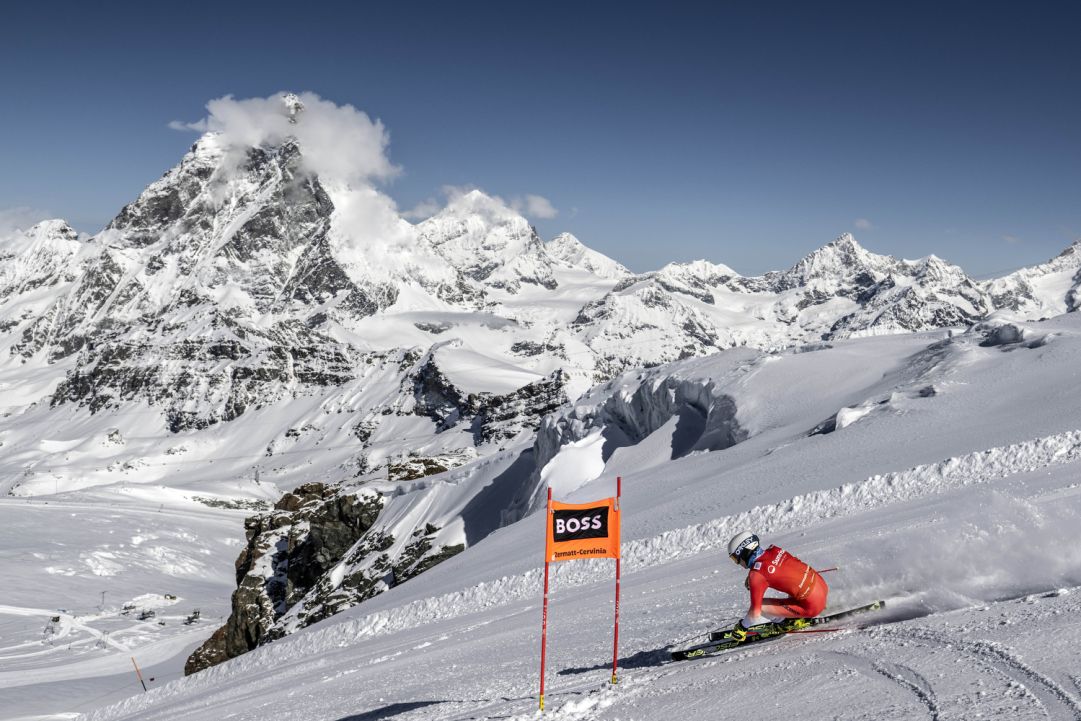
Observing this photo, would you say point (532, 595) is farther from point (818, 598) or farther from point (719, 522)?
point (818, 598)

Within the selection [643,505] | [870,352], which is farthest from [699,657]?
[870,352]

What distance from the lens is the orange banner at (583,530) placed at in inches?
401

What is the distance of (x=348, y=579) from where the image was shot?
134 feet

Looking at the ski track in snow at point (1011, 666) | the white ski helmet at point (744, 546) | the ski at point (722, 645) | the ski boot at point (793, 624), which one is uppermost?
the white ski helmet at point (744, 546)

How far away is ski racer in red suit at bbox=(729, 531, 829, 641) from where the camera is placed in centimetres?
941

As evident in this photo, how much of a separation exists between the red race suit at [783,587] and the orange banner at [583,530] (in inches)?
67.3

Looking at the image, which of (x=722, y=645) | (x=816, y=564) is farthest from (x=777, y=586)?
(x=816, y=564)

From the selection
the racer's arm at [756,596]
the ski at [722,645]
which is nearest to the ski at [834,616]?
the ski at [722,645]

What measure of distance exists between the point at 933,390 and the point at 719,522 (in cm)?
999

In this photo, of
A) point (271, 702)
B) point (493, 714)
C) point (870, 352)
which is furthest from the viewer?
point (870, 352)

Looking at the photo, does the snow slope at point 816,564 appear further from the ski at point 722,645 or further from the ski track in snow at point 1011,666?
the ski at point 722,645

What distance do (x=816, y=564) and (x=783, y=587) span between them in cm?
325

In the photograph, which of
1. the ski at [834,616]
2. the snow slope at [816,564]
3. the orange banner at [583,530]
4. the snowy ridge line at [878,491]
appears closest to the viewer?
the snow slope at [816,564]

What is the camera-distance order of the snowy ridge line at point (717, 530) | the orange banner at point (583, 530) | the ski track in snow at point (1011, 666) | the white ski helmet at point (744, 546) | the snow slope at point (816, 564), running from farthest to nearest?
1. the snowy ridge line at point (717, 530)
2. the orange banner at point (583, 530)
3. the white ski helmet at point (744, 546)
4. the snow slope at point (816, 564)
5. the ski track in snow at point (1011, 666)
